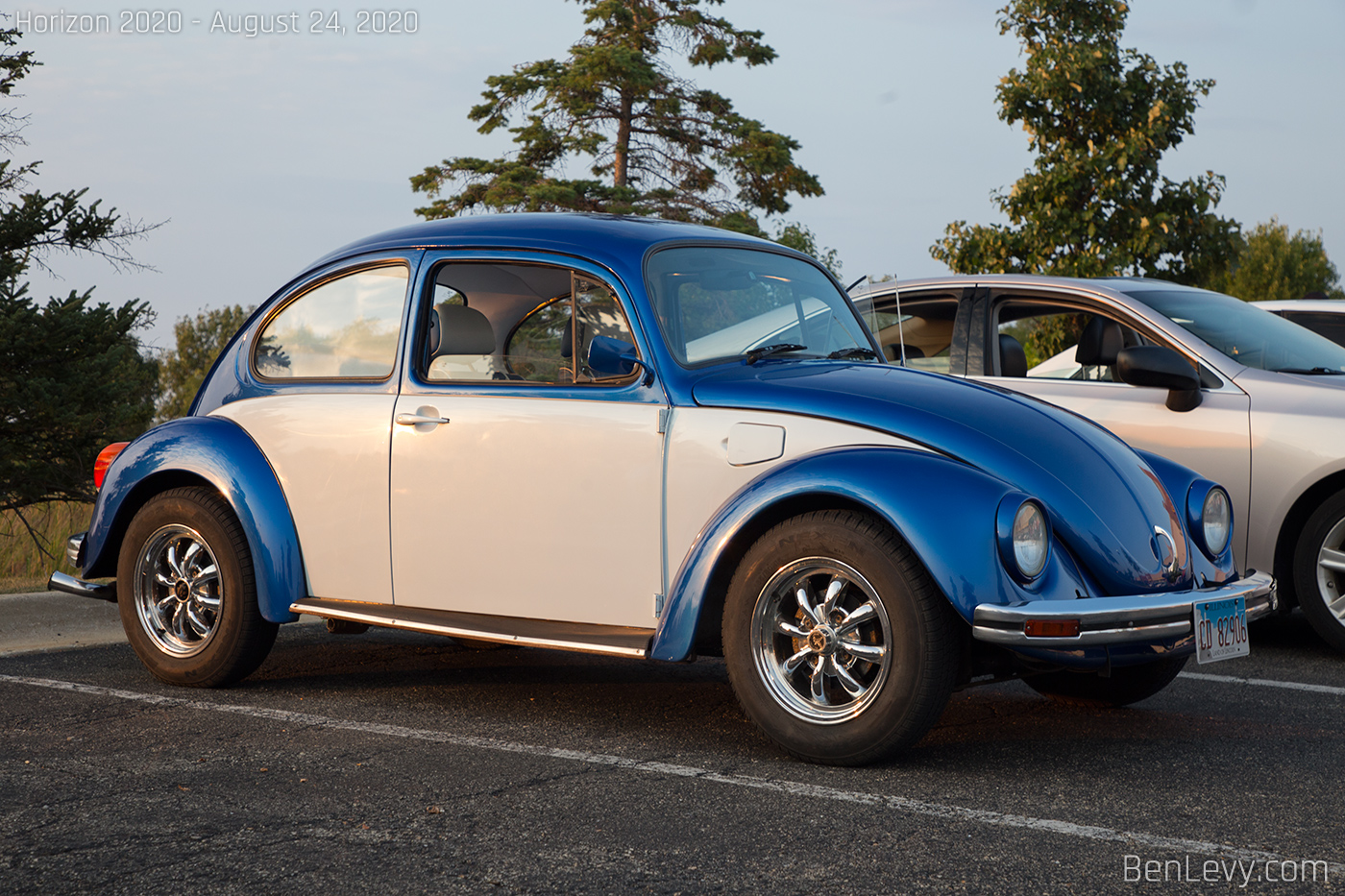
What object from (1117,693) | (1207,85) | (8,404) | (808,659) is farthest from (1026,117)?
(8,404)

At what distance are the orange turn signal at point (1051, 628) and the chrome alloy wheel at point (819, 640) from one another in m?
0.47

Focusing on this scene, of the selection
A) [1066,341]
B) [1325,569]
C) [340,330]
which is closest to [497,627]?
[340,330]

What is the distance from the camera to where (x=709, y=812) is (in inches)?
148

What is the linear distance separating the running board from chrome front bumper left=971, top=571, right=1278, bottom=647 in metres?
1.22

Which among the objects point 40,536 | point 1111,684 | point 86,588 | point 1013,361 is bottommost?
point 40,536

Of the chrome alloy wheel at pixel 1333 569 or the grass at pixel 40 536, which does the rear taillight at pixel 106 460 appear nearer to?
the chrome alloy wheel at pixel 1333 569

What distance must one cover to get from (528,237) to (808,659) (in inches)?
80.8

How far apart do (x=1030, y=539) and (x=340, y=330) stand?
3.03 m

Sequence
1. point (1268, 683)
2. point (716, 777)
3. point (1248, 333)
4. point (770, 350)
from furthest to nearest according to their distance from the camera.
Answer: point (1248, 333) → point (1268, 683) → point (770, 350) → point (716, 777)

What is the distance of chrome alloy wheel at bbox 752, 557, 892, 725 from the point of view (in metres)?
4.18

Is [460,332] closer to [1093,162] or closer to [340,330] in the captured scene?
[340,330]

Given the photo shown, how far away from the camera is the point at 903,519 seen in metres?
4.04
